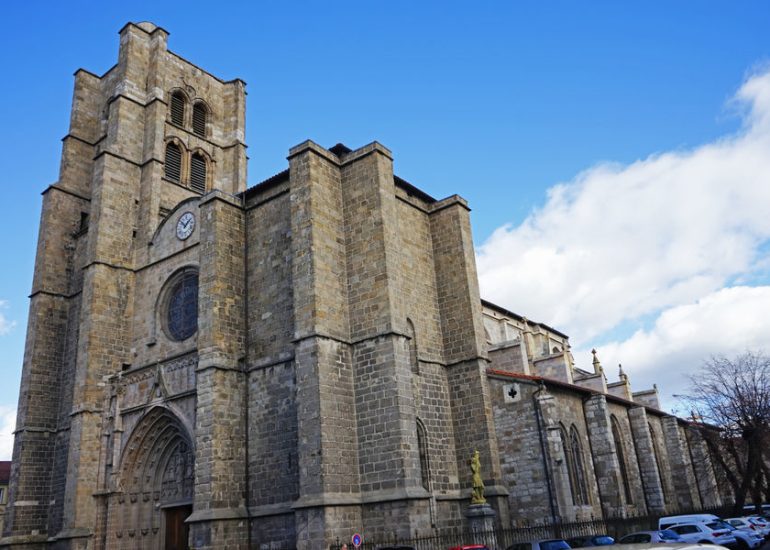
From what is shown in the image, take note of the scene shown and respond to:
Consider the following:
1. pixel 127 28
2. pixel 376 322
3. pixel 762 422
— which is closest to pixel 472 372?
pixel 376 322

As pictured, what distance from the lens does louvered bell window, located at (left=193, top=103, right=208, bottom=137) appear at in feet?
95.8

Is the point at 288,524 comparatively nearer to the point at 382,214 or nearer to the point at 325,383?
the point at 325,383

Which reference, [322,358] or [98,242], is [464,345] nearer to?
[322,358]

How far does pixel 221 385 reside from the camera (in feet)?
59.4

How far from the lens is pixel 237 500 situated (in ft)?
57.4

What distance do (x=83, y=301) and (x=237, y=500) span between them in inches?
405

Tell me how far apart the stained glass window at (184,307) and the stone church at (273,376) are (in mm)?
75

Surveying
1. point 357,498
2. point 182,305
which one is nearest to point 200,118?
point 182,305

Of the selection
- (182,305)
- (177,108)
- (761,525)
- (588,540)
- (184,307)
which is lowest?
(761,525)

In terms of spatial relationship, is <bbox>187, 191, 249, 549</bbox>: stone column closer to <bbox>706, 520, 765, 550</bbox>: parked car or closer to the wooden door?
the wooden door

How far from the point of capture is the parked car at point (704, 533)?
54.9 ft

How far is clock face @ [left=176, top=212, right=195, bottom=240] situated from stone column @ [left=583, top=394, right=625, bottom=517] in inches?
588

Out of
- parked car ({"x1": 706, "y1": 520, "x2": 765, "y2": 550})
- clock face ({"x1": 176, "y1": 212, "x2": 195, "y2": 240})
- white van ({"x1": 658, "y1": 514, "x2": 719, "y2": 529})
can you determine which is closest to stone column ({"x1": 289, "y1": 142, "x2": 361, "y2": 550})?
clock face ({"x1": 176, "y1": 212, "x2": 195, "y2": 240})

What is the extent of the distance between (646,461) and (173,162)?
22.5 metres
